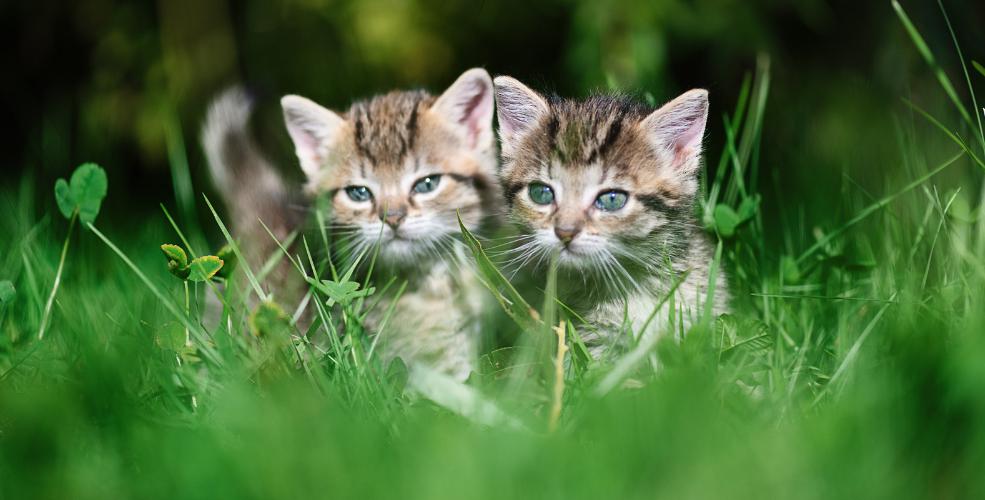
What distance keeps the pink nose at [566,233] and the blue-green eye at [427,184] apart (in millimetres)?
530

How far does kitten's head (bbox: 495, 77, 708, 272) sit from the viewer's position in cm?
182

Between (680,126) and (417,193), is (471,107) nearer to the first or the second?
(417,193)

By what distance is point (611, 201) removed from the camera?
1867 mm

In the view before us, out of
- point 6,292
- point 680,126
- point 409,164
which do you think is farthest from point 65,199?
point 680,126

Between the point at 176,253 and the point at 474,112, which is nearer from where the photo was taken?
the point at 176,253

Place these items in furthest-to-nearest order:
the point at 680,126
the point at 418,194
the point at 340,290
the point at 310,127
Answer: the point at 310,127
the point at 418,194
the point at 680,126
the point at 340,290

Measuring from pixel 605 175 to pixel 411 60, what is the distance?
1703 millimetres

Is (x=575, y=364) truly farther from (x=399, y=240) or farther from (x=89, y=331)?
(x=89, y=331)

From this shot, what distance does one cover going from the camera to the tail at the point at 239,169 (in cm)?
266

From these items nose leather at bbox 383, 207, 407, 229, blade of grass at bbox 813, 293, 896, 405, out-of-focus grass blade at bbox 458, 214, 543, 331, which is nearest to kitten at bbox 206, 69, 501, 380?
nose leather at bbox 383, 207, 407, 229

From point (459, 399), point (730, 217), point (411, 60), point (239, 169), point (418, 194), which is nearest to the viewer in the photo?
point (459, 399)

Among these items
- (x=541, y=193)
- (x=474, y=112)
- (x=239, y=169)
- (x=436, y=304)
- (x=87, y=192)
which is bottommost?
(x=436, y=304)

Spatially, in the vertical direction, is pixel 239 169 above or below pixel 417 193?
below

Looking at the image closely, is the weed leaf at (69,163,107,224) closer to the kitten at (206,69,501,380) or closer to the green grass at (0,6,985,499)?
the green grass at (0,6,985,499)
